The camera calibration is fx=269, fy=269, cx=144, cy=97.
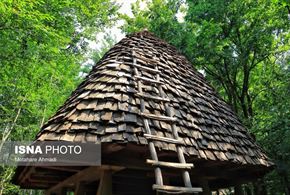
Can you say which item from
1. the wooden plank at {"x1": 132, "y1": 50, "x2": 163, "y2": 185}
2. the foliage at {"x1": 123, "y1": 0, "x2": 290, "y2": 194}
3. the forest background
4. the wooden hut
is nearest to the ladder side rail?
the wooden hut

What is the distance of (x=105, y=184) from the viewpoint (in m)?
3.57

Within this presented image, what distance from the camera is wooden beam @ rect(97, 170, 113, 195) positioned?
3.51 meters

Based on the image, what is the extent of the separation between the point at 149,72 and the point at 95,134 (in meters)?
1.85

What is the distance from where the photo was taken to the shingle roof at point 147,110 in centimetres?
342

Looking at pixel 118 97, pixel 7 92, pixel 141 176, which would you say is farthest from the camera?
pixel 7 92

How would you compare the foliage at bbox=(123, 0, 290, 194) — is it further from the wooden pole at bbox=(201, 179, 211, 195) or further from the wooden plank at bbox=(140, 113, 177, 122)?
the wooden plank at bbox=(140, 113, 177, 122)

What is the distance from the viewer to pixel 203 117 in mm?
4641

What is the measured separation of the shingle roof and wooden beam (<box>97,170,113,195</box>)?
67 cm

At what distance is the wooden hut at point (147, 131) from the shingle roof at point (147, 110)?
0.03ft

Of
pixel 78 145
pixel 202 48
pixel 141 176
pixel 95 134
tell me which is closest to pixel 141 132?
pixel 95 134

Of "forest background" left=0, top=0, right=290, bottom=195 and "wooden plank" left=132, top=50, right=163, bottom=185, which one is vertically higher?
"forest background" left=0, top=0, right=290, bottom=195

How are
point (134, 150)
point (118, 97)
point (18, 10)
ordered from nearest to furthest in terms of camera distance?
point (134, 150)
point (118, 97)
point (18, 10)

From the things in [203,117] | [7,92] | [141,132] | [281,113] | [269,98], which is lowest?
[141,132]

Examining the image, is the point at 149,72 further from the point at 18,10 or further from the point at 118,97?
the point at 18,10
